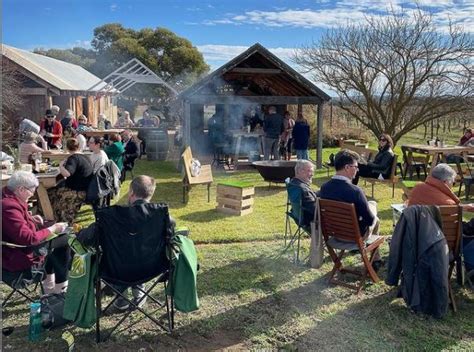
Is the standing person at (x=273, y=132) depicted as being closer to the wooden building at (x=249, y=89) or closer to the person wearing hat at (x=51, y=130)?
the wooden building at (x=249, y=89)

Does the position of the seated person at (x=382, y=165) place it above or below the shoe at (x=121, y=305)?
above

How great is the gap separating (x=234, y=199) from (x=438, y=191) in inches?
150

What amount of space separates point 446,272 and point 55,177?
515 centimetres

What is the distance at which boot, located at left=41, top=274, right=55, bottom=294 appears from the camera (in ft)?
12.9

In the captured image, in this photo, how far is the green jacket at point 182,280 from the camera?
11.3 ft

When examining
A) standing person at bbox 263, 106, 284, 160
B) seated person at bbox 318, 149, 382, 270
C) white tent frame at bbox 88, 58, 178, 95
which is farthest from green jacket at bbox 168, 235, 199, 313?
white tent frame at bbox 88, 58, 178, 95

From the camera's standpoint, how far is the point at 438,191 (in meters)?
4.21

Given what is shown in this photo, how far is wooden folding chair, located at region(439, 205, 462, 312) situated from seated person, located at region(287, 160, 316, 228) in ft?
4.37

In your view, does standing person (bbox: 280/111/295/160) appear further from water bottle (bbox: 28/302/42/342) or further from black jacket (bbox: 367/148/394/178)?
water bottle (bbox: 28/302/42/342)

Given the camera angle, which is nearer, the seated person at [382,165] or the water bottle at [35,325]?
the water bottle at [35,325]

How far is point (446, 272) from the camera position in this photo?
369 centimetres

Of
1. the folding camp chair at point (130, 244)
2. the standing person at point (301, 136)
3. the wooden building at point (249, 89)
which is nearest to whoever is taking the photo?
the folding camp chair at point (130, 244)

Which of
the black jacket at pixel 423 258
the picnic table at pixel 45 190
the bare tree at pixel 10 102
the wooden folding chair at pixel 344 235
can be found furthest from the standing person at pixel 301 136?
the bare tree at pixel 10 102

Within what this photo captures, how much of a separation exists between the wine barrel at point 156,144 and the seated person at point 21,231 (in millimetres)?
10337
